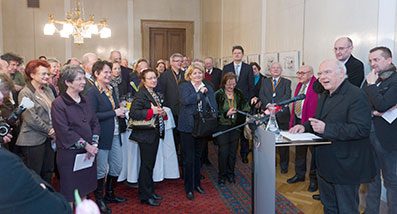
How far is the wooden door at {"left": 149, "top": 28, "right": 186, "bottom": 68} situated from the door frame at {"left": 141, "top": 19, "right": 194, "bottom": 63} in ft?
0.41

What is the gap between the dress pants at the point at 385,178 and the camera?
9.31 feet

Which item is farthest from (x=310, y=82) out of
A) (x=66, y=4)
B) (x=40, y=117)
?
(x=66, y=4)

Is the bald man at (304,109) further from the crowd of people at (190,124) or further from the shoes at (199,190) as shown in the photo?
the shoes at (199,190)

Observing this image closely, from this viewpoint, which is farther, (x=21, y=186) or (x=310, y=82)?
(x=310, y=82)

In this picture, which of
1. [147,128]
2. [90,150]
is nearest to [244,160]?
[147,128]

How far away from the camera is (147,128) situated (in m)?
3.43

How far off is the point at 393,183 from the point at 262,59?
418 cm

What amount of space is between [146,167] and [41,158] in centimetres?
111

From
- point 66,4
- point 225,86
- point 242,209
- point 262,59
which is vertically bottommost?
point 242,209

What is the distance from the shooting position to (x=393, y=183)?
2838 mm

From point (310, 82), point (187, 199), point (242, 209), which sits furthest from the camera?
point (310, 82)

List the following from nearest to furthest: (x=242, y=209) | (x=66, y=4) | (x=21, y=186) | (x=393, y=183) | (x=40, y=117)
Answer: (x=21, y=186), (x=393, y=183), (x=40, y=117), (x=242, y=209), (x=66, y=4)

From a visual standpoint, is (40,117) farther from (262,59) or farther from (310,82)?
(262,59)

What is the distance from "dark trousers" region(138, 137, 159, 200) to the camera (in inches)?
138
